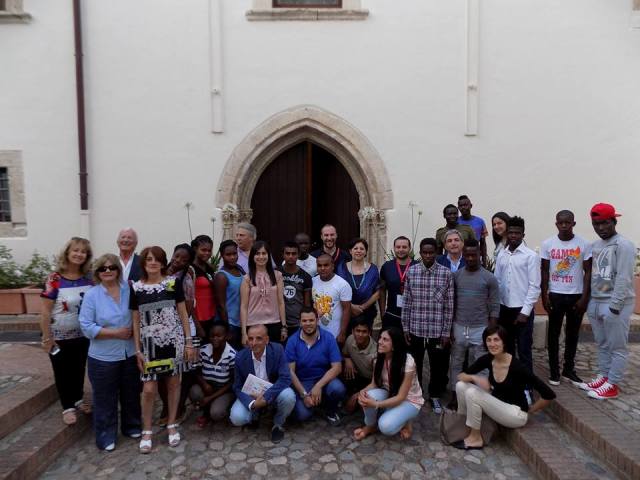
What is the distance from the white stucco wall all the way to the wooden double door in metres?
0.72

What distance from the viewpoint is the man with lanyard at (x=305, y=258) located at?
4801 mm

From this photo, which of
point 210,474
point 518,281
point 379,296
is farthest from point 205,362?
point 518,281

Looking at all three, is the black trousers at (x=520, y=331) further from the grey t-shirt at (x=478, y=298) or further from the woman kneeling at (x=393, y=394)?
the woman kneeling at (x=393, y=394)

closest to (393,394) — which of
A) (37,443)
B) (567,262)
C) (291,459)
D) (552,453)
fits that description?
(291,459)

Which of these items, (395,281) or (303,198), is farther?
(303,198)

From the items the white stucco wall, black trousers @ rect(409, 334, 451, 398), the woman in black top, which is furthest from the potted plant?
the woman in black top

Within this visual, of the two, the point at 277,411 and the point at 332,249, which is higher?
the point at 332,249

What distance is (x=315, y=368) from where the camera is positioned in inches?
162

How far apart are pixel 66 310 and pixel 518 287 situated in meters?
3.49

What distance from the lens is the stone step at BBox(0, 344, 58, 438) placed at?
152 inches

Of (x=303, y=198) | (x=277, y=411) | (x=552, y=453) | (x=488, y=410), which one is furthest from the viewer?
(x=303, y=198)

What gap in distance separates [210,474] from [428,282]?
2112 mm

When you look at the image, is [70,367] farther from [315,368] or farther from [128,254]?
[315,368]

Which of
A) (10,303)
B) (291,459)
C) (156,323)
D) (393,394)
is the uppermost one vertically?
(156,323)
